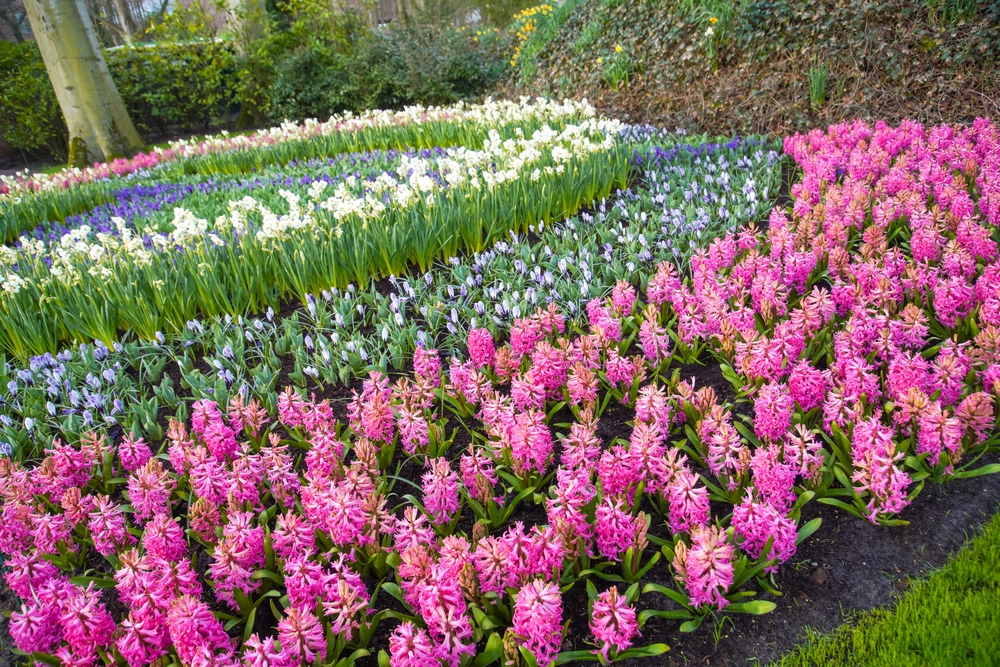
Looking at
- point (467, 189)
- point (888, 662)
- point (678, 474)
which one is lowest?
point (888, 662)

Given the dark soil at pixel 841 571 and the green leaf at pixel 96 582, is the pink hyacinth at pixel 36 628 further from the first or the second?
the dark soil at pixel 841 571

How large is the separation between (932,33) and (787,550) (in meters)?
7.92

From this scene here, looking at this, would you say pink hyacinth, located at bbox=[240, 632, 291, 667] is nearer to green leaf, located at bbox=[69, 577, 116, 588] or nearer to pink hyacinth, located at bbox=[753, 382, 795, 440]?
green leaf, located at bbox=[69, 577, 116, 588]

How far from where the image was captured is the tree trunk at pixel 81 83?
11.1 meters

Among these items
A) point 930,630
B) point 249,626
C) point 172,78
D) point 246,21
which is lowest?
point 930,630

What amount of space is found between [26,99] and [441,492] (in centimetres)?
1929

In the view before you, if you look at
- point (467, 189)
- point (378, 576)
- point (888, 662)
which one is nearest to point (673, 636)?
point (888, 662)

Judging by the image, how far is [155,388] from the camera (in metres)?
3.33

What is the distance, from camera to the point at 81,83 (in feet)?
37.8

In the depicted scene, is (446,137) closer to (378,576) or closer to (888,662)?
(378,576)

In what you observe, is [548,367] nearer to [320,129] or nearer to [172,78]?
→ [320,129]

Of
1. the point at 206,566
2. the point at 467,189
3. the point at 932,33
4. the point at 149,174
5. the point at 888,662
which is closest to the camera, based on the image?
the point at 888,662

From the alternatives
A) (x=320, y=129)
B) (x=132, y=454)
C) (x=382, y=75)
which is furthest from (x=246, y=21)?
(x=132, y=454)

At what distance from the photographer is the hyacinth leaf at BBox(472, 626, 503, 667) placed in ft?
6.06
